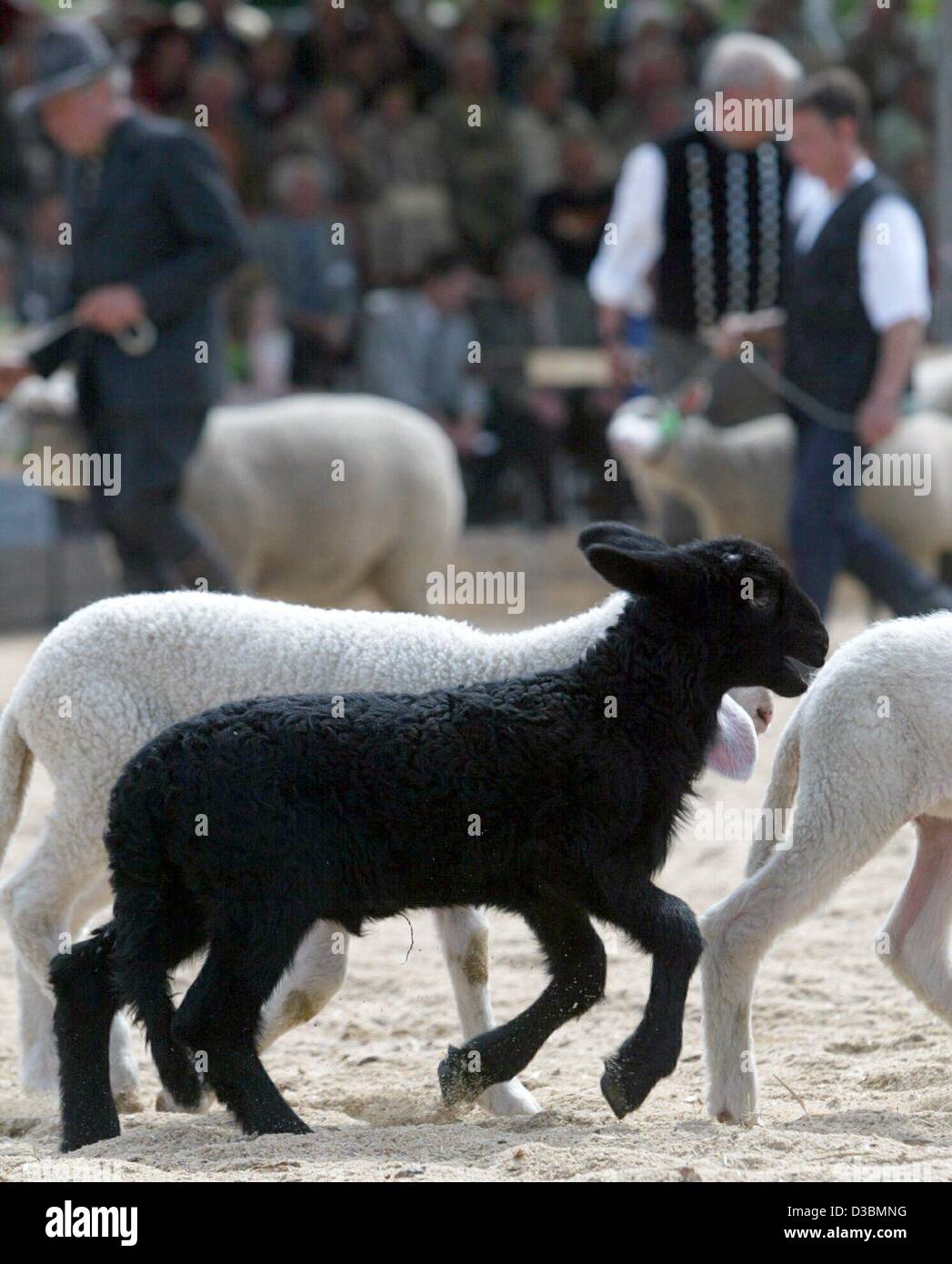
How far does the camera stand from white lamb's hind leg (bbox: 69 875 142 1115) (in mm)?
4258

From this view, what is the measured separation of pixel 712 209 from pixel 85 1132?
5.85 meters

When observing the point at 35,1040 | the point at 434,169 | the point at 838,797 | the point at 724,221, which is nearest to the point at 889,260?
the point at 724,221

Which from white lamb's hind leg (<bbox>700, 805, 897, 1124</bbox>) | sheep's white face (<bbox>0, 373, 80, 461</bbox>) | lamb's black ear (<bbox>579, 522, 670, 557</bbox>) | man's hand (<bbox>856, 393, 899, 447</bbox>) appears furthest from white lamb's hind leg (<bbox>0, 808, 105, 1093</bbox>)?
sheep's white face (<bbox>0, 373, 80, 461</bbox>)

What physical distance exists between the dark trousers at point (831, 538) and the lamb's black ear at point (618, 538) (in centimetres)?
325

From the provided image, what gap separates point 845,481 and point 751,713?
3302 mm

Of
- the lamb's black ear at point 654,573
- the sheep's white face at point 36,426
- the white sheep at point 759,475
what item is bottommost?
the lamb's black ear at point 654,573

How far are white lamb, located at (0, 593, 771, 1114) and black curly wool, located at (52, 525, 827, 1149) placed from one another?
294 millimetres

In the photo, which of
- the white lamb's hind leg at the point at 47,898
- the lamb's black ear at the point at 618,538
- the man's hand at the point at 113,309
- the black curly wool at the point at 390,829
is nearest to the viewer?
the black curly wool at the point at 390,829

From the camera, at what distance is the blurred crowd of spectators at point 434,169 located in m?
Answer: 12.0

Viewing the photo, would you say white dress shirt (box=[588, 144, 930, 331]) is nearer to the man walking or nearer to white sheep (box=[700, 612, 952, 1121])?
the man walking

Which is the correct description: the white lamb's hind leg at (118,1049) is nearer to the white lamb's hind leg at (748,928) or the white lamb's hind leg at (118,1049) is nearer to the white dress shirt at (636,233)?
the white lamb's hind leg at (748,928)

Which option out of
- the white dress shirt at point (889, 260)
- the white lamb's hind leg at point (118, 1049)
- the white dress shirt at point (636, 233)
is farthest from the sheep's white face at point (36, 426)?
the white lamb's hind leg at point (118, 1049)

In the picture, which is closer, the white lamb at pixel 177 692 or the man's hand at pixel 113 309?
the white lamb at pixel 177 692
